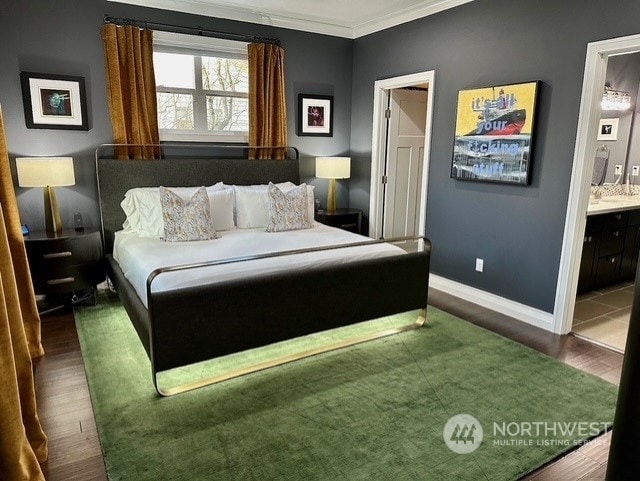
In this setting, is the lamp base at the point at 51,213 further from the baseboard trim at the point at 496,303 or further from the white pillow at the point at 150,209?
the baseboard trim at the point at 496,303

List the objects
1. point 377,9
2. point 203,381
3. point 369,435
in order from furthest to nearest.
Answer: point 377,9
point 203,381
point 369,435

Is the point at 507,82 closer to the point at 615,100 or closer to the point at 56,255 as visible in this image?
the point at 615,100

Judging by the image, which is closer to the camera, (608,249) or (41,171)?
(41,171)

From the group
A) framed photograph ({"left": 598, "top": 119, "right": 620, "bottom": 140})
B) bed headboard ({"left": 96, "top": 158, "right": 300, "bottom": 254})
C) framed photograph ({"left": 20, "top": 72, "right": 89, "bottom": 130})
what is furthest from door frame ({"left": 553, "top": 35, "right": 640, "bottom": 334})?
framed photograph ({"left": 20, "top": 72, "right": 89, "bottom": 130})

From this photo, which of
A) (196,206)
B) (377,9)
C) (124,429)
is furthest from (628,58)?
(124,429)

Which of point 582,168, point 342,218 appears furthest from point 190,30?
point 582,168

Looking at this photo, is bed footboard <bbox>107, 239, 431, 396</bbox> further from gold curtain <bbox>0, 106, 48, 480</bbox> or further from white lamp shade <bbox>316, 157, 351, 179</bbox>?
white lamp shade <bbox>316, 157, 351, 179</bbox>

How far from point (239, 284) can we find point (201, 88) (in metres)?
2.76

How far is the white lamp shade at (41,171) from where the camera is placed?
11.4 ft

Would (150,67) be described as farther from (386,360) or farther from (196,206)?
(386,360)

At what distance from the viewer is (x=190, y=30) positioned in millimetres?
4281

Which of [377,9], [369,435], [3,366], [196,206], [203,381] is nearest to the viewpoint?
[3,366]

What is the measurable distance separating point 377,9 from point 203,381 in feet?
12.9

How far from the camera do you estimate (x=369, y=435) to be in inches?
86.3
